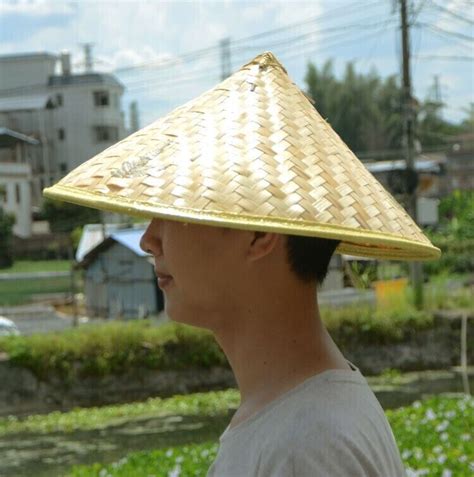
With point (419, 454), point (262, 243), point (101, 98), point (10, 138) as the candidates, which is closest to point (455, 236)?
point (10, 138)

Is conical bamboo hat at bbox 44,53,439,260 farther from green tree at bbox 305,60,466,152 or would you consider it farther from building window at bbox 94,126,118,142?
green tree at bbox 305,60,466,152

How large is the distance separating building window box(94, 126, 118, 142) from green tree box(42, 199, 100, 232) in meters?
6.95

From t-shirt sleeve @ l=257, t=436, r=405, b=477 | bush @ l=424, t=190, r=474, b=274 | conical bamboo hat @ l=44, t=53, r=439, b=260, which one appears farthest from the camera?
bush @ l=424, t=190, r=474, b=274

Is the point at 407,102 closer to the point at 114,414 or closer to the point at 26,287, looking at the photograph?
the point at 26,287

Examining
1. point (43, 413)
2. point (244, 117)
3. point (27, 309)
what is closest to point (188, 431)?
point (43, 413)

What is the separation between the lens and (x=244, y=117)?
5.95 ft

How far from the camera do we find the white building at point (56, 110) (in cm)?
3316

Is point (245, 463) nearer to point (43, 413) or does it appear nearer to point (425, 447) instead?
point (425, 447)

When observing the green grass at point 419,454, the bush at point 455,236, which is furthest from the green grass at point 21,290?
the green grass at point 419,454

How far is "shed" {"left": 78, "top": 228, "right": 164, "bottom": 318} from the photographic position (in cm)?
2075

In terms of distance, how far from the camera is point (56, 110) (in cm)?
3412

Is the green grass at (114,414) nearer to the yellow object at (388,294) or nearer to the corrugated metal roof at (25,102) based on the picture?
the yellow object at (388,294)

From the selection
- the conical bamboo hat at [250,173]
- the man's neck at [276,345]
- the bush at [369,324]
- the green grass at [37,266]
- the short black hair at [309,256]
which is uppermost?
the conical bamboo hat at [250,173]

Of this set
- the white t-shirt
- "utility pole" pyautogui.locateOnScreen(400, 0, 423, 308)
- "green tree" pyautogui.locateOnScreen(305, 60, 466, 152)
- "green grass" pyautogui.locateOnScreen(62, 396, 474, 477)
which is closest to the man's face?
the white t-shirt
